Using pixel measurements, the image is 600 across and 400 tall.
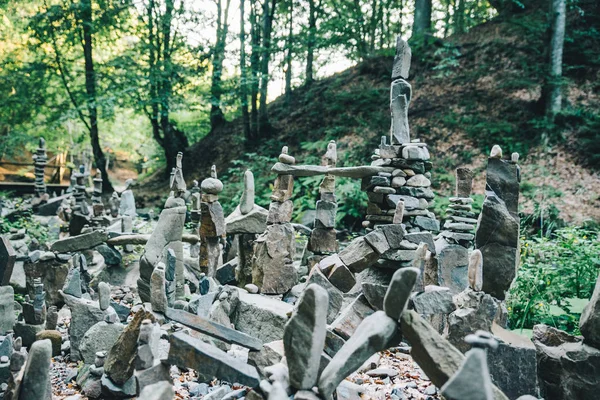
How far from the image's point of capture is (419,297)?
338cm

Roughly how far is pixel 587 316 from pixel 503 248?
3.33 ft

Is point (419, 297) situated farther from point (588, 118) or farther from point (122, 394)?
point (588, 118)

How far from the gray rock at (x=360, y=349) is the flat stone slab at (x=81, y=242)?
228 inches

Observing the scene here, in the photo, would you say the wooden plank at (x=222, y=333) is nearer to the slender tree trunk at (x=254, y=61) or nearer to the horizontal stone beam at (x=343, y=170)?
the horizontal stone beam at (x=343, y=170)

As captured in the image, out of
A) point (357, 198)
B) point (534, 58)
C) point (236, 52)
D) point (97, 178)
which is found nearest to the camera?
point (357, 198)

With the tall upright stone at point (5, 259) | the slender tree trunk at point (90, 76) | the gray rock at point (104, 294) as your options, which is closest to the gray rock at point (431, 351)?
the gray rock at point (104, 294)

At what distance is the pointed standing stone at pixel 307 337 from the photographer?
6.63ft

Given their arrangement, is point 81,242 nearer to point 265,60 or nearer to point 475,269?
point 475,269

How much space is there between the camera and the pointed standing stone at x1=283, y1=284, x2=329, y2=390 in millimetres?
2021

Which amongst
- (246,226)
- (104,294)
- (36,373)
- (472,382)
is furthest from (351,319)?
(246,226)

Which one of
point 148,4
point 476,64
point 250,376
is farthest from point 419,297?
point 148,4

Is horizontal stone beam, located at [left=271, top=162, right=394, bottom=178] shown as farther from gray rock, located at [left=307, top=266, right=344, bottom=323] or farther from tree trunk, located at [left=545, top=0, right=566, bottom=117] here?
tree trunk, located at [left=545, top=0, right=566, bottom=117]

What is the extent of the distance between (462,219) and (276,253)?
2363mm

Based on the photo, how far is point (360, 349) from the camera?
1.98 metres
